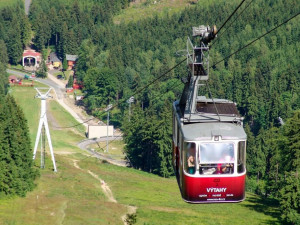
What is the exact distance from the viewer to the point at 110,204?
74.9 meters

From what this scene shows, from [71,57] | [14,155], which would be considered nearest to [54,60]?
[71,57]

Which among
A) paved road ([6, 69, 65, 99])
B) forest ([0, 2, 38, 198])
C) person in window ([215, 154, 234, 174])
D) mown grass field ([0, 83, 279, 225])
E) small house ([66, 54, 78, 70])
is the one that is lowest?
mown grass field ([0, 83, 279, 225])

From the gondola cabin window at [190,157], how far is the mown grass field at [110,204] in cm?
3887

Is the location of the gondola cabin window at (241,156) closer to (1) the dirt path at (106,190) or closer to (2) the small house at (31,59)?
(1) the dirt path at (106,190)

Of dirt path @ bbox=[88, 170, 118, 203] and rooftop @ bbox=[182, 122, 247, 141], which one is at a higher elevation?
rooftop @ bbox=[182, 122, 247, 141]

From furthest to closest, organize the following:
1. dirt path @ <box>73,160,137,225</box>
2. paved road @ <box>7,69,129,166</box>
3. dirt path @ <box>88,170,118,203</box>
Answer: paved road @ <box>7,69,129,166</box>, dirt path @ <box>88,170,118,203</box>, dirt path @ <box>73,160,137,225</box>

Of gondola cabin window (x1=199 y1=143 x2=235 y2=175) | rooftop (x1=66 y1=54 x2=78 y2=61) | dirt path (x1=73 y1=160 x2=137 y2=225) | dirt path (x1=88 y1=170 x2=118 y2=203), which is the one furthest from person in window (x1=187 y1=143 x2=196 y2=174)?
rooftop (x1=66 y1=54 x2=78 y2=61)

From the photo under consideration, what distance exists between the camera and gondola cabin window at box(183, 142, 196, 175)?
29.2 metres

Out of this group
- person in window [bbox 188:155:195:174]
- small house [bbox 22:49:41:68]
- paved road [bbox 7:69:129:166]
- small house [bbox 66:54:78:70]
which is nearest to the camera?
person in window [bbox 188:155:195:174]

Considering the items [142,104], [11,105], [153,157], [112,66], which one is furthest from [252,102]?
[11,105]

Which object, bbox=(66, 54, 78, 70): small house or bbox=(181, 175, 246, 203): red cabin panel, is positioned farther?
bbox=(66, 54, 78, 70): small house

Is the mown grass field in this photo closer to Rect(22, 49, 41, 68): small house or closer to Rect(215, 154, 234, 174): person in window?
Rect(215, 154, 234, 174): person in window

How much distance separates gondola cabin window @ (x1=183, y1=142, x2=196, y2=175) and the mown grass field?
128 feet

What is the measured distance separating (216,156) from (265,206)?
182ft
